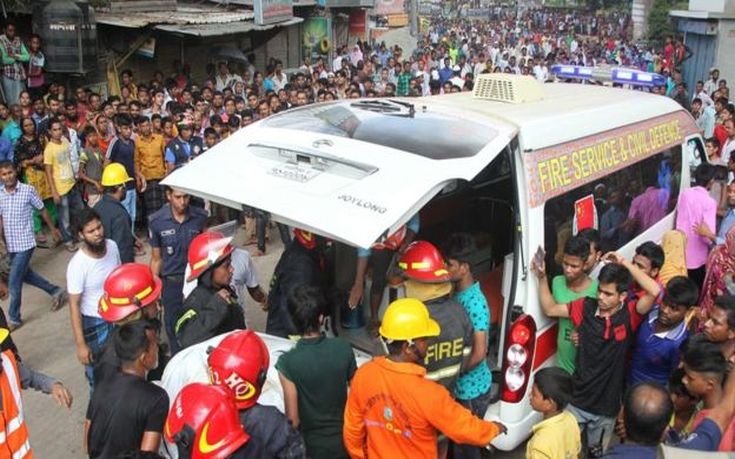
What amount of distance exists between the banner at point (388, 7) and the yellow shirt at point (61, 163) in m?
20.1

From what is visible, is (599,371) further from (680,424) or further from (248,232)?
(248,232)

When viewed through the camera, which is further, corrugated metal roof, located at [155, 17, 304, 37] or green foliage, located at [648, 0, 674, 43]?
green foliage, located at [648, 0, 674, 43]

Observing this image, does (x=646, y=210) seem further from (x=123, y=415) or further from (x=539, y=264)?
(x=123, y=415)

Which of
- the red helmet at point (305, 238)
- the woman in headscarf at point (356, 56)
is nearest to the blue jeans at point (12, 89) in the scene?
the red helmet at point (305, 238)

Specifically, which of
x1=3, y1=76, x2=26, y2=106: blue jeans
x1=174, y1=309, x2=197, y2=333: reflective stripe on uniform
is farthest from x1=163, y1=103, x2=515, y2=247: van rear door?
x1=3, y1=76, x2=26, y2=106: blue jeans

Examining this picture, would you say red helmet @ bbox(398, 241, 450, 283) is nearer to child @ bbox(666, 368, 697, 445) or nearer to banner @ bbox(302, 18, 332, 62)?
child @ bbox(666, 368, 697, 445)

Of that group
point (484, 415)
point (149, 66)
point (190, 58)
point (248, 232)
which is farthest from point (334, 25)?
point (484, 415)

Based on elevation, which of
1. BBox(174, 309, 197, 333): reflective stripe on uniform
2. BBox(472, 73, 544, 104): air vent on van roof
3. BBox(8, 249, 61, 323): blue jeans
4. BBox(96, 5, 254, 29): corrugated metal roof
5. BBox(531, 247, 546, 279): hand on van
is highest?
BBox(96, 5, 254, 29): corrugated metal roof

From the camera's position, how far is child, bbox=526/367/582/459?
3035mm

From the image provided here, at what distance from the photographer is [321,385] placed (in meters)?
3.17

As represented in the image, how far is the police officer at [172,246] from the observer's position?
4.88m

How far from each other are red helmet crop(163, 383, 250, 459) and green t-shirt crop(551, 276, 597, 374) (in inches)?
79.9

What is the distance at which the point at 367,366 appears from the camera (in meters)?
2.97

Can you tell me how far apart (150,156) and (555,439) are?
6.50 metres
